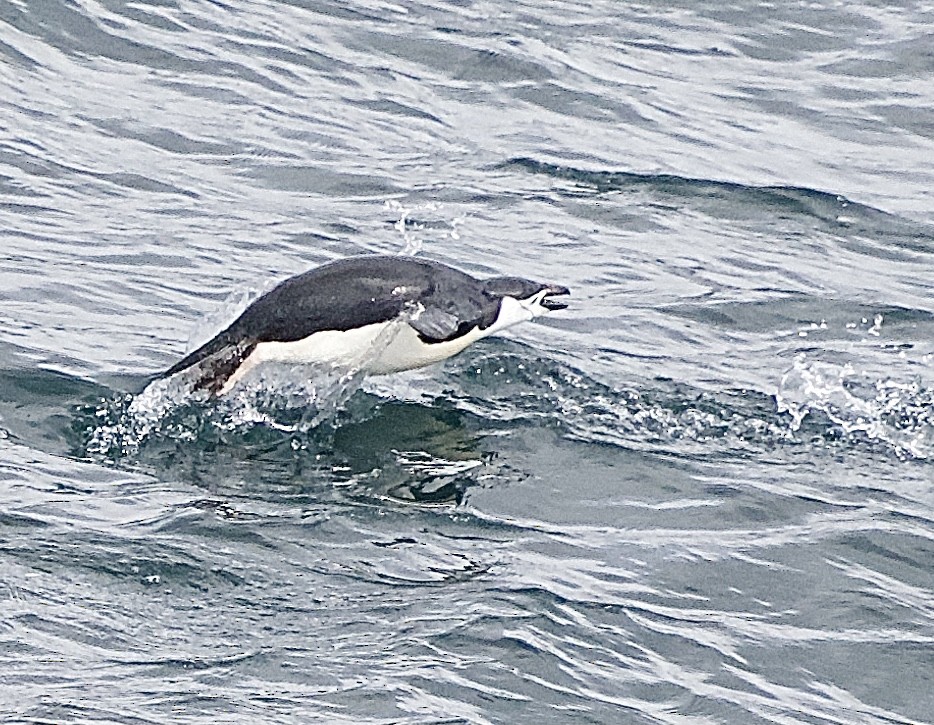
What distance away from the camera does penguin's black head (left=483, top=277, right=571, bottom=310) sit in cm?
948

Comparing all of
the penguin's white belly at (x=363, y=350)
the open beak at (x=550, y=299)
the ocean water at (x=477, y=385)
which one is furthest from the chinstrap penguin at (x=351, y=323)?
the open beak at (x=550, y=299)

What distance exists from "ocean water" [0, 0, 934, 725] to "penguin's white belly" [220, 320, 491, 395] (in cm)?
16

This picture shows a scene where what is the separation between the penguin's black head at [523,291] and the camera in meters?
9.48

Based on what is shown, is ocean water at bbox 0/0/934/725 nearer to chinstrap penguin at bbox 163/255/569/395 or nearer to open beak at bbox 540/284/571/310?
chinstrap penguin at bbox 163/255/569/395

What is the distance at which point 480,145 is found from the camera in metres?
13.8

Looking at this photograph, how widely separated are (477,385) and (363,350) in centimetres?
83

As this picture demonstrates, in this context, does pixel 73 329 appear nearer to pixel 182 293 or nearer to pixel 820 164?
pixel 182 293

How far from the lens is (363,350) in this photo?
905cm

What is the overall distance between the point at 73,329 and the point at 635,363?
263 cm

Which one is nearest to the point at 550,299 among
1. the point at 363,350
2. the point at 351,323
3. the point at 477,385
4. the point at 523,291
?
the point at 523,291

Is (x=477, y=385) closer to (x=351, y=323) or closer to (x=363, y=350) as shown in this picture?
(x=363, y=350)

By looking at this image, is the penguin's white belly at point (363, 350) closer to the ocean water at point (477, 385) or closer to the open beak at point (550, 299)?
the ocean water at point (477, 385)

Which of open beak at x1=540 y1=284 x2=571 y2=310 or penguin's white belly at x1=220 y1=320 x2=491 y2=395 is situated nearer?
penguin's white belly at x1=220 y1=320 x2=491 y2=395

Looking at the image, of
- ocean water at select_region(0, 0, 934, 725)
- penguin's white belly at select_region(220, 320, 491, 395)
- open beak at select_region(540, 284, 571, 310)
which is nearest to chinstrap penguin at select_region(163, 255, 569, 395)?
penguin's white belly at select_region(220, 320, 491, 395)
